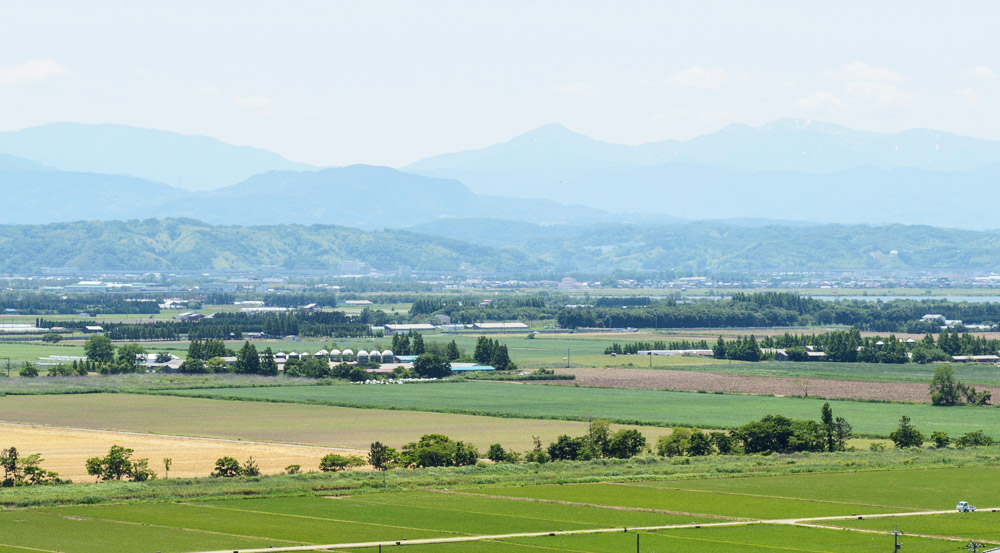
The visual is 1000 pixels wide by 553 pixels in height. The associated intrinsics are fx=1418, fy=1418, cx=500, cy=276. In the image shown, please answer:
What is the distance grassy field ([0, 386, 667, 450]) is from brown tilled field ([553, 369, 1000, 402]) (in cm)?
2063

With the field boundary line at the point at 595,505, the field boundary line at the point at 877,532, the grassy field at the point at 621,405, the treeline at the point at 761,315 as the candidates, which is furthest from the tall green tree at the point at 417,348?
the field boundary line at the point at 877,532

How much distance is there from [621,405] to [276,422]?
18.7 metres

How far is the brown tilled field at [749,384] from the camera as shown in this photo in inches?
3196

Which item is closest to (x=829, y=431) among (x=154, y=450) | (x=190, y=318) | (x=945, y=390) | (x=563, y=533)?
(x=563, y=533)

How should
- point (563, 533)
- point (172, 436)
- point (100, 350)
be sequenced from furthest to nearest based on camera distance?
point (100, 350), point (172, 436), point (563, 533)

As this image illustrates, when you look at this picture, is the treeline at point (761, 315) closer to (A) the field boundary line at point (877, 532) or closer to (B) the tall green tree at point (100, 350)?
(B) the tall green tree at point (100, 350)

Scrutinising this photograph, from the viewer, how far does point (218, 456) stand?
5300 cm

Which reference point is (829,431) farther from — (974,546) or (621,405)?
(974,546)

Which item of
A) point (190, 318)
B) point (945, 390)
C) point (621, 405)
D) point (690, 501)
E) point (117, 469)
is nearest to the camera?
point (690, 501)

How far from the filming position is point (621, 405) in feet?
243

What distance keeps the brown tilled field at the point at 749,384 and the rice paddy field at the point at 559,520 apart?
35045 mm

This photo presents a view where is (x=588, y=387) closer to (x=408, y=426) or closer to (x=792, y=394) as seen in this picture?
(x=792, y=394)

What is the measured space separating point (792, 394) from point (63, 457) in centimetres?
4309

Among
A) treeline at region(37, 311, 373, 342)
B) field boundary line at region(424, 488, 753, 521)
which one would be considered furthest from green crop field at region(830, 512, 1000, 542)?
treeline at region(37, 311, 373, 342)
